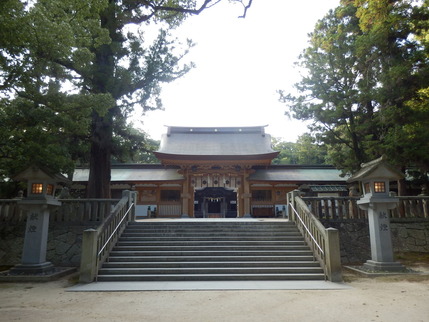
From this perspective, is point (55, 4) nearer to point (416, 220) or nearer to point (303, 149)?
point (416, 220)

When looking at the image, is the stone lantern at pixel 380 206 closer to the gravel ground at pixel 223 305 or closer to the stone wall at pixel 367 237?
the gravel ground at pixel 223 305

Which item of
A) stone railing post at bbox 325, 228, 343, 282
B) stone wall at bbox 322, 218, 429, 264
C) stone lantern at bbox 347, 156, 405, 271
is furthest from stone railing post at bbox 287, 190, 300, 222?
stone railing post at bbox 325, 228, 343, 282

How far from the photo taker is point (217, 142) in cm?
2248

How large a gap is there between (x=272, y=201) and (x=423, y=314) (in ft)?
50.0

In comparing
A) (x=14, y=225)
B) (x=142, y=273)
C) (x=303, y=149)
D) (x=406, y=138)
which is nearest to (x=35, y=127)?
(x=14, y=225)

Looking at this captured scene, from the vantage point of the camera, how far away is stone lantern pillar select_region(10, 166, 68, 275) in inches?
326

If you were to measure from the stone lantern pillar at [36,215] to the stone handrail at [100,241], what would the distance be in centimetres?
174

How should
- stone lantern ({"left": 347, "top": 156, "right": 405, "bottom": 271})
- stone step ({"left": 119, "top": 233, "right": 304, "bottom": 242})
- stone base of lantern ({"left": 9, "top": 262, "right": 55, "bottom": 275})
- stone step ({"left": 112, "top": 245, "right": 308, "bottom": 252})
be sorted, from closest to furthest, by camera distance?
→ 1. stone base of lantern ({"left": 9, "top": 262, "right": 55, "bottom": 275})
2. stone lantern ({"left": 347, "top": 156, "right": 405, "bottom": 271})
3. stone step ({"left": 112, "top": 245, "right": 308, "bottom": 252})
4. stone step ({"left": 119, "top": 233, "right": 304, "bottom": 242})

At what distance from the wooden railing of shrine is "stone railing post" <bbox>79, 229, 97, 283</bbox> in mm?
7434

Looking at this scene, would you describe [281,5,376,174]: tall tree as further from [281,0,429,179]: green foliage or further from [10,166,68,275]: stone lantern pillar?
[10,166,68,275]: stone lantern pillar

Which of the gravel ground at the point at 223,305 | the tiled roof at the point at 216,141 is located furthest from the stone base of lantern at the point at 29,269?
the tiled roof at the point at 216,141

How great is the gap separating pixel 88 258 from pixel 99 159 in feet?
20.0

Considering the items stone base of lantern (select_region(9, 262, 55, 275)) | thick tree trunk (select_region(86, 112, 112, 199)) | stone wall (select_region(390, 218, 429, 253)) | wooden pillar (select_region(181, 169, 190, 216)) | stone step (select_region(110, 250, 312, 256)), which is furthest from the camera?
wooden pillar (select_region(181, 169, 190, 216))

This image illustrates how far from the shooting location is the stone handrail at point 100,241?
739 centimetres
